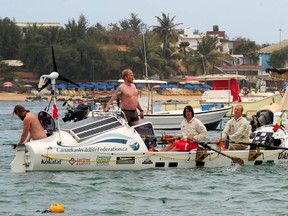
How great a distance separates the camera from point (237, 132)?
2247 centimetres

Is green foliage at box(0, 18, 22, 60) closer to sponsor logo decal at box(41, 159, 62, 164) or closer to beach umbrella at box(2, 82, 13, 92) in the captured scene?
beach umbrella at box(2, 82, 13, 92)

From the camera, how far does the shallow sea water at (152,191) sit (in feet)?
57.4

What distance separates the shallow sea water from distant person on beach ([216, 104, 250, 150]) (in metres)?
0.70

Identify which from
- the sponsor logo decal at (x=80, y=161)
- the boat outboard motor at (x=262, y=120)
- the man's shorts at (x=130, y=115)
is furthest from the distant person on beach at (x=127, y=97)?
the boat outboard motor at (x=262, y=120)

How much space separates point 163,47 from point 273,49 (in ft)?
77.4

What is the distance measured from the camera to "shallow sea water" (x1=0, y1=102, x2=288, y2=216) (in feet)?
57.4

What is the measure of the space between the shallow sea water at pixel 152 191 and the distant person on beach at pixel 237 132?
702 millimetres

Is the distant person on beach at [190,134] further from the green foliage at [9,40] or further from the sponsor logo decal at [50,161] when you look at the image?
the green foliage at [9,40]

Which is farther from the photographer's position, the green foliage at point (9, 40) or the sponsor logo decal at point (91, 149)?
the green foliage at point (9, 40)

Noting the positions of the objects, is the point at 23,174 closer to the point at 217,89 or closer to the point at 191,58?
the point at 217,89

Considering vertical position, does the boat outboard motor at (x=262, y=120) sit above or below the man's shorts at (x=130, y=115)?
below

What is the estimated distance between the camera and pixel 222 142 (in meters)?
22.8

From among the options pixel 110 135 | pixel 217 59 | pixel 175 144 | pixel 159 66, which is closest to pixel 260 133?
pixel 175 144

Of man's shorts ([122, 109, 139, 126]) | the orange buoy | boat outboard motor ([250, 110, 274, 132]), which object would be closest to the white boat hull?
man's shorts ([122, 109, 139, 126])
